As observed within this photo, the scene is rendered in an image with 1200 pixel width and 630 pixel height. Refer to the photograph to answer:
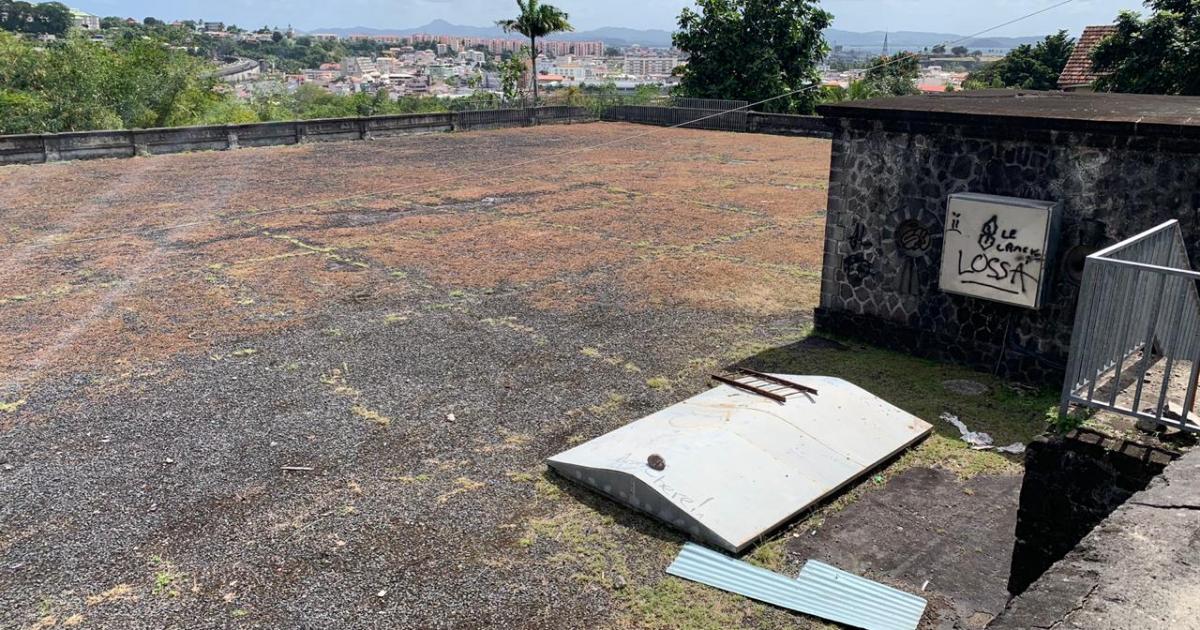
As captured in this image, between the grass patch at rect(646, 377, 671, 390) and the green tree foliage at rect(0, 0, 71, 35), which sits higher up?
the green tree foliage at rect(0, 0, 71, 35)

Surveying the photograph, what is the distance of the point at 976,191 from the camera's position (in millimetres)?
9625

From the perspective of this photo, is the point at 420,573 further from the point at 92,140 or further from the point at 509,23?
the point at 509,23

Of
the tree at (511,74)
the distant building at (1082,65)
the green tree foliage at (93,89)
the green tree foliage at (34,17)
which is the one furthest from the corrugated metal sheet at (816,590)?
the green tree foliage at (34,17)

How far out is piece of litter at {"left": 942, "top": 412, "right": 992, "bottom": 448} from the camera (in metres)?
8.23

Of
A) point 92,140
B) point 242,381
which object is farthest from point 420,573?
point 92,140

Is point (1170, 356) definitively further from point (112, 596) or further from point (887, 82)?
point (887, 82)

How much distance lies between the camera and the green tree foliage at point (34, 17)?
150 m

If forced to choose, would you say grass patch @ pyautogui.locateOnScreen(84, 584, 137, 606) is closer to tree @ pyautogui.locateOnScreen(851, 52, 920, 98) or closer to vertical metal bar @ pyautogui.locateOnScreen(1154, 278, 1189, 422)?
vertical metal bar @ pyautogui.locateOnScreen(1154, 278, 1189, 422)

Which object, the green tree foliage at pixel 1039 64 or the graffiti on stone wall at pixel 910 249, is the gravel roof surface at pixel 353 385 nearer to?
the graffiti on stone wall at pixel 910 249

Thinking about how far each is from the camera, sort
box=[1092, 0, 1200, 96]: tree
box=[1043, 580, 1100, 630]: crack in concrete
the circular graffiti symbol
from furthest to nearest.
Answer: box=[1092, 0, 1200, 96]: tree
the circular graffiti symbol
box=[1043, 580, 1100, 630]: crack in concrete

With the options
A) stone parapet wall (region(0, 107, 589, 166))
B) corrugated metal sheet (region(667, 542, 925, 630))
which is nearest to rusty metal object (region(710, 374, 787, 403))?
corrugated metal sheet (region(667, 542, 925, 630))

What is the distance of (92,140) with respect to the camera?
2659cm

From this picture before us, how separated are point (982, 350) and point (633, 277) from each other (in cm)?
573

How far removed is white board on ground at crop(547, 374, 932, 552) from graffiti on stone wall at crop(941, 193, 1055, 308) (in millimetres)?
2052
